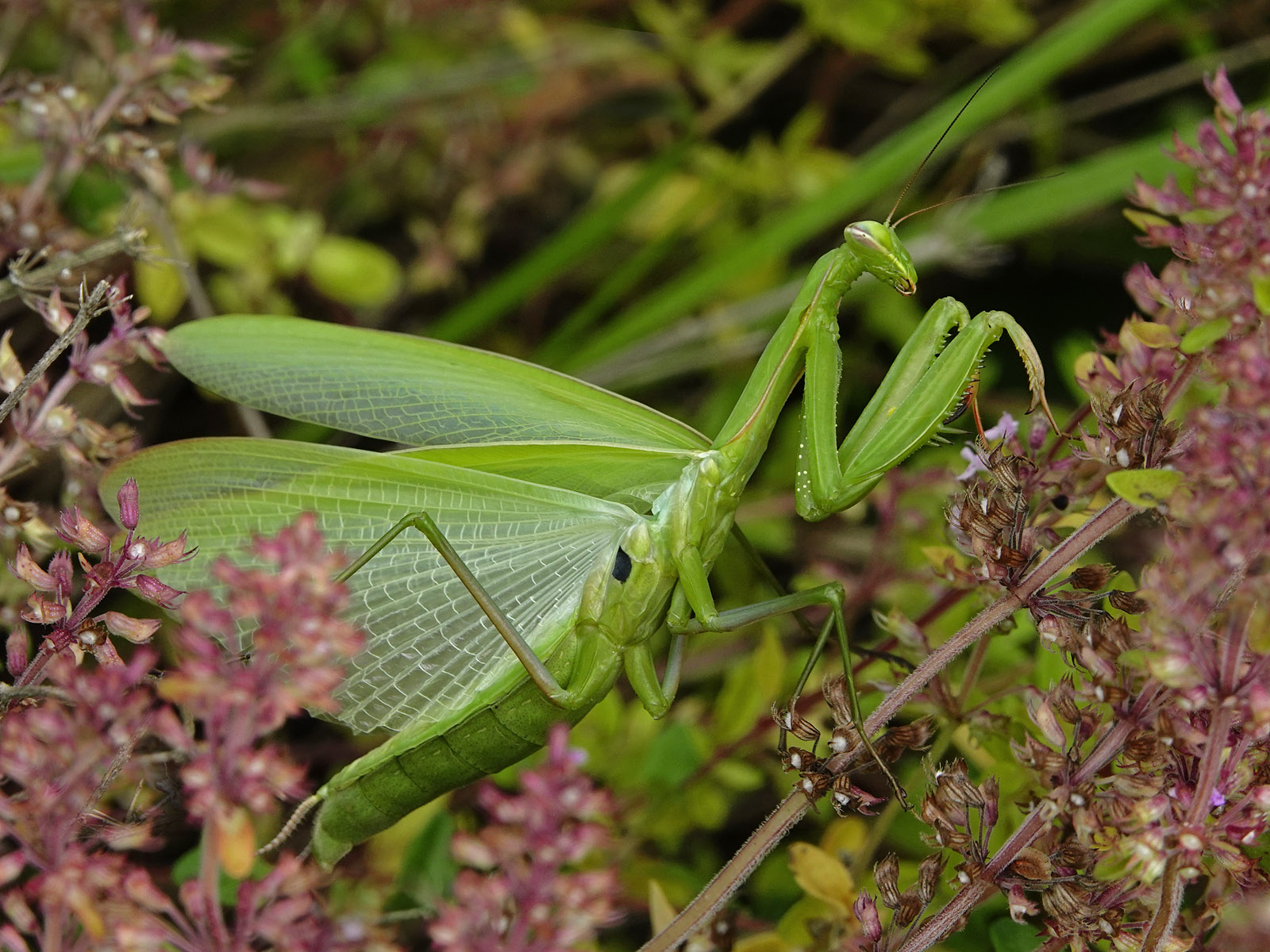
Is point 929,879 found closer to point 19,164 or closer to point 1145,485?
point 1145,485

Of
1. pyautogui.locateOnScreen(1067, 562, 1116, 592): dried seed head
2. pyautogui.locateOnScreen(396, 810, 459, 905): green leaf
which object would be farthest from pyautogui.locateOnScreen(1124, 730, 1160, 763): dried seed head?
pyautogui.locateOnScreen(396, 810, 459, 905): green leaf

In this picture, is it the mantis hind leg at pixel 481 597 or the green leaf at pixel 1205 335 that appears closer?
the green leaf at pixel 1205 335

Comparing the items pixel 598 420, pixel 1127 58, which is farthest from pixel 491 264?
pixel 1127 58

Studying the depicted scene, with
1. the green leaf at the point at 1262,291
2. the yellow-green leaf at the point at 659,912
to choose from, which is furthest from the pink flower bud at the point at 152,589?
the green leaf at the point at 1262,291

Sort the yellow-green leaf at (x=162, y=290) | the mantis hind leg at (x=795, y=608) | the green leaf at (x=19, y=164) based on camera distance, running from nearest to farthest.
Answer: the mantis hind leg at (x=795, y=608) < the green leaf at (x=19, y=164) < the yellow-green leaf at (x=162, y=290)

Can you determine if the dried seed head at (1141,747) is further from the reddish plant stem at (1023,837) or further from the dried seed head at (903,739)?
the dried seed head at (903,739)

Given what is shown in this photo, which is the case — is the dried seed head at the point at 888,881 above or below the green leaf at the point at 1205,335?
below
